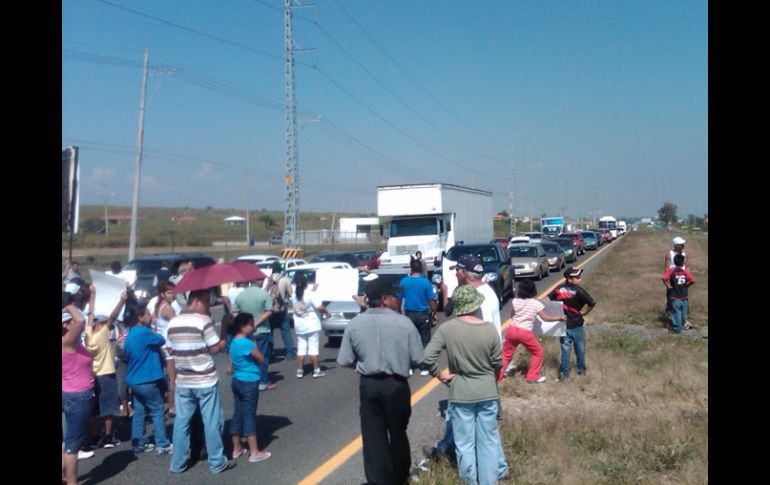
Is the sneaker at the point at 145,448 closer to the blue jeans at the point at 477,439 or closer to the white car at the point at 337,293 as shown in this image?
the blue jeans at the point at 477,439

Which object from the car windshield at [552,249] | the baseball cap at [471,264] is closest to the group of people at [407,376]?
the baseball cap at [471,264]

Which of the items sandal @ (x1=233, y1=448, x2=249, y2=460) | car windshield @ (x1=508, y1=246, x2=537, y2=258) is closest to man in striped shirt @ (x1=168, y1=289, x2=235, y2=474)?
sandal @ (x1=233, y1=448, x2=249, y2=460)

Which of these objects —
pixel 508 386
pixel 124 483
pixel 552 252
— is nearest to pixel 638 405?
pixel 508 386

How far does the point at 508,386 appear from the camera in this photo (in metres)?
9.65

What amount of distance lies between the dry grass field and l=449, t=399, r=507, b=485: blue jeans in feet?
Result: 0.86

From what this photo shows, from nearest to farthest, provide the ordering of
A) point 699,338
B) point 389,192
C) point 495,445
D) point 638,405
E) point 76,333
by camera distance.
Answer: point 495,445 < point 76,333 < point 638,405 < point 699,338 < point 389,192

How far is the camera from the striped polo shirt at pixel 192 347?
6.58 m

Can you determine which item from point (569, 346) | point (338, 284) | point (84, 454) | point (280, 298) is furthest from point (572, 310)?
point (84, 454)

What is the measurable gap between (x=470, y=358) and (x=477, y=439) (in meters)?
0.70
